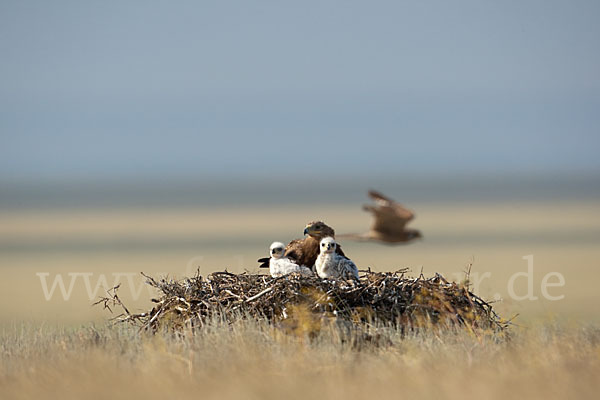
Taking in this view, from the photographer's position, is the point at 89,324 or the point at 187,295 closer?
the point at 187,295

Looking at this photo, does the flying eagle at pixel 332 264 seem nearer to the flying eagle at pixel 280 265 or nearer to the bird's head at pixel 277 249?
the flying eagle at pixel 280 265

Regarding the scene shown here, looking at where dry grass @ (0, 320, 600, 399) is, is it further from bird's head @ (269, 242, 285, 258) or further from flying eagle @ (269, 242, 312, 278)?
bird's head @ (269, 242, 285, 258)

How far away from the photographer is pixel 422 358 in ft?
29.3

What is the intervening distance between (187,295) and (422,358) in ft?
8.56

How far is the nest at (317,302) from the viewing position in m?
9.91

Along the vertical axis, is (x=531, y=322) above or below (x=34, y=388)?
above

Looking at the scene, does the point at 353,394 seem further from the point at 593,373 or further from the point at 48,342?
the point at 48,342

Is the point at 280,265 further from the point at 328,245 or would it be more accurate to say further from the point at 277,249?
the point at 328,245

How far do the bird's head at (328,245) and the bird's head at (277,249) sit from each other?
0.55 metres

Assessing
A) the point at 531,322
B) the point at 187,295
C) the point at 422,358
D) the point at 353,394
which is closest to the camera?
the point at 353,394

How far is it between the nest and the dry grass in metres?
0.26

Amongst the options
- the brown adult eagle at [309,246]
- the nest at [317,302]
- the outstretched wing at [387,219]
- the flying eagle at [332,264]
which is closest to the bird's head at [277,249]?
the brown adult eagle at [309,246]

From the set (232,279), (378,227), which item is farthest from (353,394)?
(378,227)

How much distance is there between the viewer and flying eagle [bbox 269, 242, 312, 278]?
10500 mm
